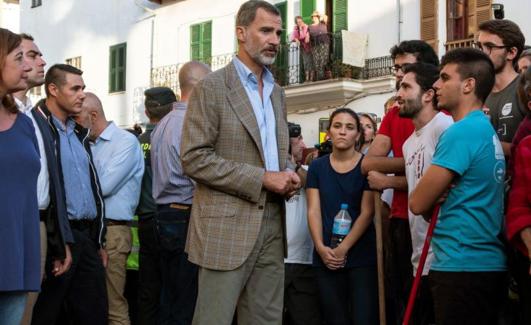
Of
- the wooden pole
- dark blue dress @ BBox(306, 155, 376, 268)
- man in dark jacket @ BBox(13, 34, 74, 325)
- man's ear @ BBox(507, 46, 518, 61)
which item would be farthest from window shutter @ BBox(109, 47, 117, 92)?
man's ear @ BBox(507, 46, 518, 61)

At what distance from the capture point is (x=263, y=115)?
4.97 meters

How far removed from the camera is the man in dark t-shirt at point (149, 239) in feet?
23.7

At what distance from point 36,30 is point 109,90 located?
510cm

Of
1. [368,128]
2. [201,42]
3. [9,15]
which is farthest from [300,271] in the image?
[9,15]

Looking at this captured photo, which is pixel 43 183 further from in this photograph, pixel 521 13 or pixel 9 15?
pixel 9 15

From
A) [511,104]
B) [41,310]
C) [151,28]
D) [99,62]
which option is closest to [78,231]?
[41,310]

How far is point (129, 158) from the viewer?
24.1 ft

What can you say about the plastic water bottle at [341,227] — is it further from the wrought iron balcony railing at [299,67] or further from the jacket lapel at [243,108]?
the wrought iron balcony railing at [299,67]

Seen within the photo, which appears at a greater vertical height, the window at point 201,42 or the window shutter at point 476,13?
the window at point 201,42

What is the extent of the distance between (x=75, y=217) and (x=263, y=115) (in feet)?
5.92

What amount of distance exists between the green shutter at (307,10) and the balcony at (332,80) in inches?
31.2

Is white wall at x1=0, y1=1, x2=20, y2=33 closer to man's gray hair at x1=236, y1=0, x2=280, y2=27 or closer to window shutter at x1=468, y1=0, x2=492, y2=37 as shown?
window shutter at x1=468, y1=0, x2=492, y2=37

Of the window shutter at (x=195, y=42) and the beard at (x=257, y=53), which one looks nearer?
the beard at (x=257, y=53)

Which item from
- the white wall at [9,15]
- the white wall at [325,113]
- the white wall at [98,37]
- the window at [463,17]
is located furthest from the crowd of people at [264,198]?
the white wall at [9,15]
